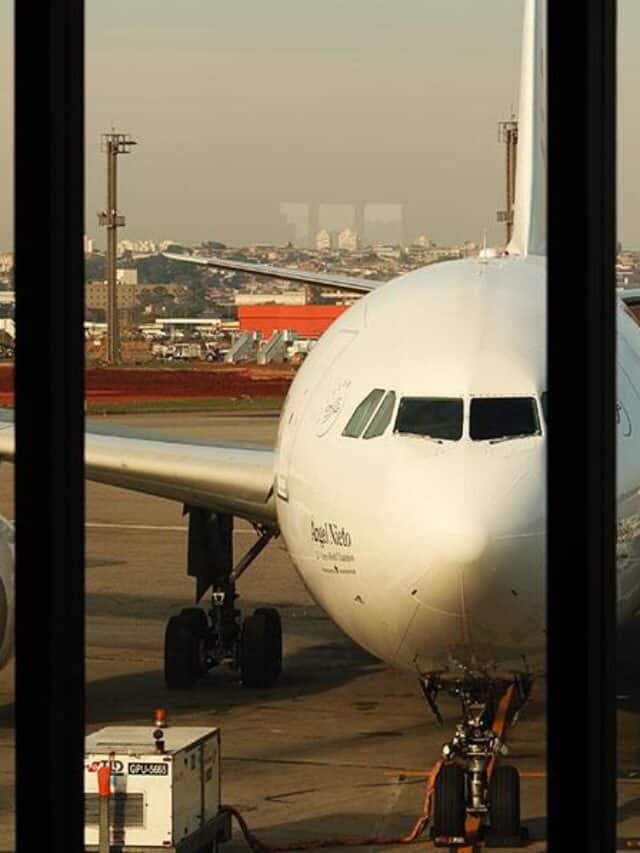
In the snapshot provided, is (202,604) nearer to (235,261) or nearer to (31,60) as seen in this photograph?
(235,261)

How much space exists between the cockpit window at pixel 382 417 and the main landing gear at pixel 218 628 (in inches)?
121

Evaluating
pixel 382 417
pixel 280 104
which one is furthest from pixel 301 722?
pixel 280 104

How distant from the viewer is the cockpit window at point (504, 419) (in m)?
7.80

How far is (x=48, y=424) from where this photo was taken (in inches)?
117

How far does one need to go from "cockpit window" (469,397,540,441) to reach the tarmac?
1.14 metres

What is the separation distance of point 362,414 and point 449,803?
5.72 feet

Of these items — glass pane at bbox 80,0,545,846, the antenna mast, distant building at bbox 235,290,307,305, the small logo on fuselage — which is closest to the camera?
glass pane at bbox 80,0,545,846

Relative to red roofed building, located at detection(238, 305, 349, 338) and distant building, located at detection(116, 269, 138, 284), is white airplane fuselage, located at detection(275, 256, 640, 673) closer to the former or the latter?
red roofed building, located at detection(238, 305, 349, 338)

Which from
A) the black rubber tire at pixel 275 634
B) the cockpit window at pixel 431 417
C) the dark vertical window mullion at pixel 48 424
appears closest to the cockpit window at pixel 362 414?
the cockpit window at pixel 431 417

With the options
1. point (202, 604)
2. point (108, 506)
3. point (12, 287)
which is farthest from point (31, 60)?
point (108, 506)

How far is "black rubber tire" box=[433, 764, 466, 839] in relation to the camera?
7695mm

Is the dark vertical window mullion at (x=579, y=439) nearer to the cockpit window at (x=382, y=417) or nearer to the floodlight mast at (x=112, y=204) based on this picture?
the floodlight mast at (x=112, y=204)

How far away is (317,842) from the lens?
8.21 m

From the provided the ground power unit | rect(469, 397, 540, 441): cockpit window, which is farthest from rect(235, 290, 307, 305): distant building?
the ground power unit
